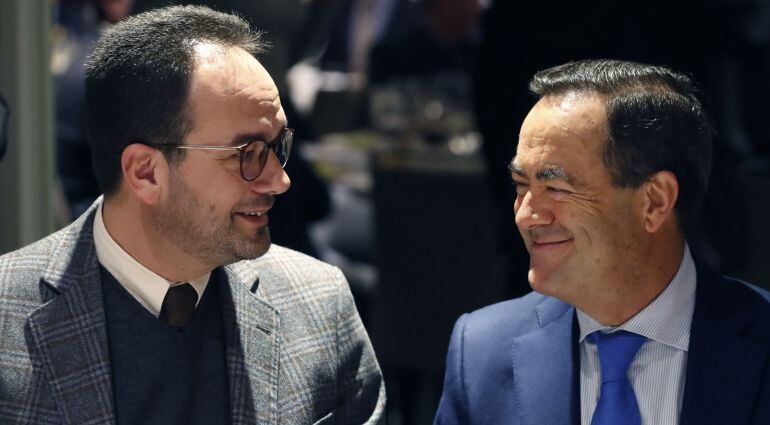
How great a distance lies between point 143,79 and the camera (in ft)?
8.03

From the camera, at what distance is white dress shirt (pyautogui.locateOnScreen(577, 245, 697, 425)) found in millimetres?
2502

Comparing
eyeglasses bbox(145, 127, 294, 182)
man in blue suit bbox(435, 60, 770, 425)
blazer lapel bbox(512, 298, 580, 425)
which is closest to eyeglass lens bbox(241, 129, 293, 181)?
eyeglasses bbox(145, 127, 294, 182)

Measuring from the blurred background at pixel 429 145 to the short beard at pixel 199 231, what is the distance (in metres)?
0.74

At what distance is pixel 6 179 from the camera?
3045mm

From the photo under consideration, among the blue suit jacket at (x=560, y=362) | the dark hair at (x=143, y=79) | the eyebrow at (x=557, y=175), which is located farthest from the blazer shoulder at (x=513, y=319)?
the dark hair at (x=143, y=79)

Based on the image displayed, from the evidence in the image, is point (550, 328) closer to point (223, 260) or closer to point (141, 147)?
point (223, 260)

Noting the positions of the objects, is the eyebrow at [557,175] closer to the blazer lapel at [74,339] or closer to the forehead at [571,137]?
the forehead at [571,137]

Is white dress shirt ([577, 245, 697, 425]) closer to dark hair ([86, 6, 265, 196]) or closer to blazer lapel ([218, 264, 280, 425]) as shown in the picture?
blazer lapel ([218, 264, 280, 425])

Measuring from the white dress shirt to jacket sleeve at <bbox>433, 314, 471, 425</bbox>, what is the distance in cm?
27

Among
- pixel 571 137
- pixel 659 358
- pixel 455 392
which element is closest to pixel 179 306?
pixel 455 392

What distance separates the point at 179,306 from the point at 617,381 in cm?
96

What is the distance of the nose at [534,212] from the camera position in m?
2.54

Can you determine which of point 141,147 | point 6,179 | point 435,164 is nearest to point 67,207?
point 435,164

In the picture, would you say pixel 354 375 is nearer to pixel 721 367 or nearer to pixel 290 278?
pixel 290 278
